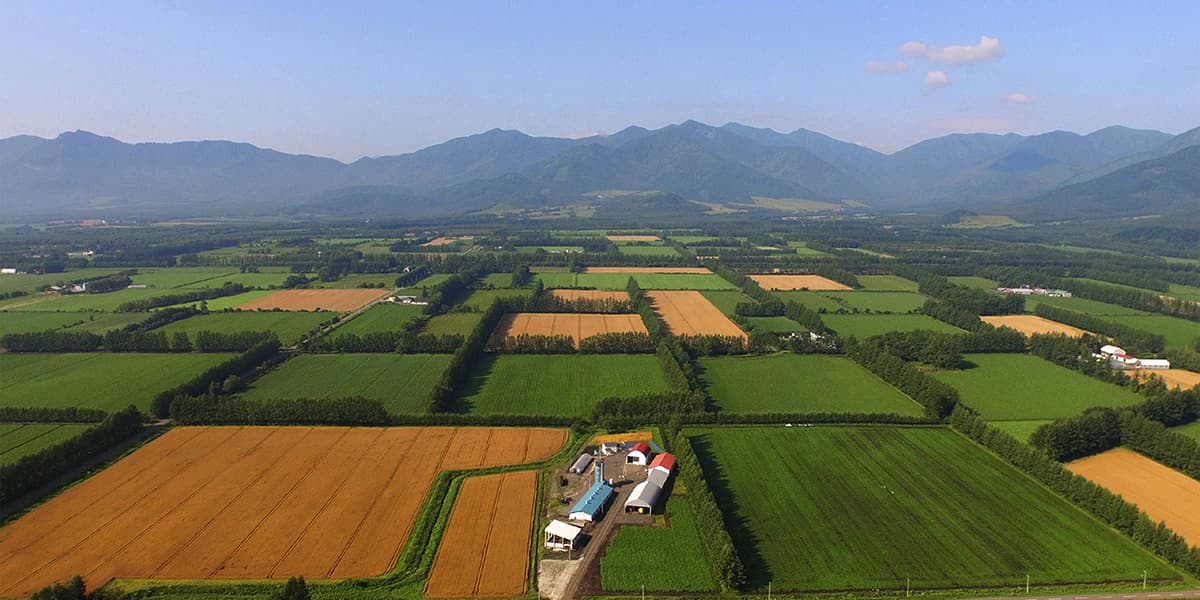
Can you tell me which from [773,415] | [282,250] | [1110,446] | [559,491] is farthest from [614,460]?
[282,250]

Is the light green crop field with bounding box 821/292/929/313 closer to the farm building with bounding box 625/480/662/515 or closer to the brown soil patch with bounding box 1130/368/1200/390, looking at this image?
the brown soil patch with bounding box 1130/368/1200/390

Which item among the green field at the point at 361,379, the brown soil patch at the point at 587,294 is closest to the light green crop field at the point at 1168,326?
the brown soil patch at the point at 587,294

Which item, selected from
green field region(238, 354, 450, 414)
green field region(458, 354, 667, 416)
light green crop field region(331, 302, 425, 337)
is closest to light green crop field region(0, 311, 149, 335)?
light green crop field region(331, 302, 425, 337)

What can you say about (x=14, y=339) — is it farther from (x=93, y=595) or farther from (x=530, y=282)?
(x=530, y=282)

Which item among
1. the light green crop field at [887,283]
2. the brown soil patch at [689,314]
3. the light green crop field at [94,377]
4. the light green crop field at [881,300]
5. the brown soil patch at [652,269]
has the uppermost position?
the brown soil patch at [652,269]

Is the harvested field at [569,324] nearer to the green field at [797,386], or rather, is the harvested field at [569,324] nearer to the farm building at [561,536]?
the green field at [797,386]
